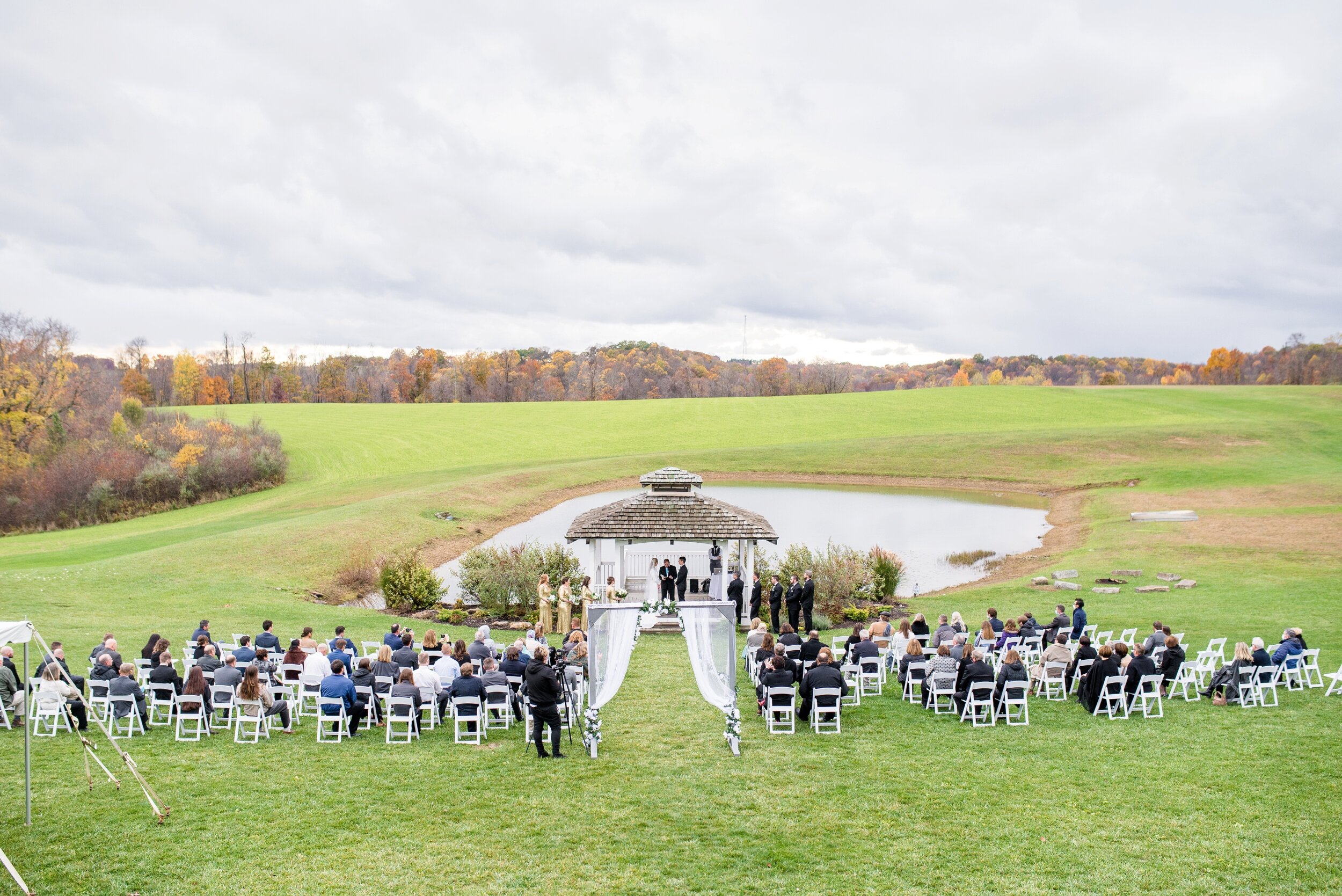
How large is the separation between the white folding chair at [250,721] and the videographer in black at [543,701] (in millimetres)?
3938

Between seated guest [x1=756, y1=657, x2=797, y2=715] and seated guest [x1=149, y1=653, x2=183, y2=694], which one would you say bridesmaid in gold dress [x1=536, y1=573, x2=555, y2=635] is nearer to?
seated guest [x1=756, y1=657, x2=797, y2=715]

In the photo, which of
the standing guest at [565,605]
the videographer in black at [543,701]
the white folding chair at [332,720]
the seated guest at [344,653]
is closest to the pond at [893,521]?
the standing guest at [565,605]

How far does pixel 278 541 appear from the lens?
106 feet

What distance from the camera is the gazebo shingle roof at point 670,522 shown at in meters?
22.9

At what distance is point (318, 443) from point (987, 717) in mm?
66456

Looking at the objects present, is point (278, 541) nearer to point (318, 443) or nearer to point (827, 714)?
point (827, 714)

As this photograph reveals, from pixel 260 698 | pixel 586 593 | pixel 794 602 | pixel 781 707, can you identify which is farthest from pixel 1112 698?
pixel 260 698

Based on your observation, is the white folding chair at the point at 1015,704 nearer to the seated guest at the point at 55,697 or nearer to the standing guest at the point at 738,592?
the standing guest at the point at 738,592

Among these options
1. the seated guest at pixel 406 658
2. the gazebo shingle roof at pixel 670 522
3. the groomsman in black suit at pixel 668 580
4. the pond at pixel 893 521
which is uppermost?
the gazebo shingle roof at pixel 670 522

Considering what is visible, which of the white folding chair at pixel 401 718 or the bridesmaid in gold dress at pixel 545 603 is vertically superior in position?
the white folding chair at pixel 401 718

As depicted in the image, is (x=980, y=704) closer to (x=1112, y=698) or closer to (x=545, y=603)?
(x=1112, y=698)

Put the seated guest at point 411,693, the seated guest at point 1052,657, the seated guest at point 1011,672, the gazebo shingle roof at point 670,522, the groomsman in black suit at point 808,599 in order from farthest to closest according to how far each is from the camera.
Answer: the gazebo shingle roof at point 670,522 → the groomsman in black suit at point 808,599 → the seated guest at point 1052,657 → the seated guest at point 1011,672 → the seated guest at point 411,693

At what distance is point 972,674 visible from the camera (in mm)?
12836

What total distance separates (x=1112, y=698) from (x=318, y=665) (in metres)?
12.6
